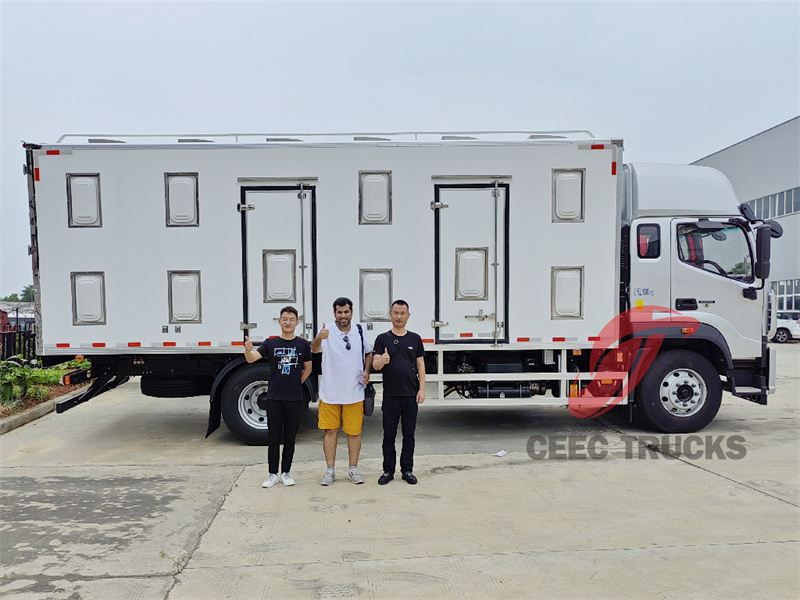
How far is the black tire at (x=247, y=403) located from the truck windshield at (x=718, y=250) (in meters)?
5.17

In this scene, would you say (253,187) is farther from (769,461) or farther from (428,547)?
(769,461)

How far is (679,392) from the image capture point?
294 inches

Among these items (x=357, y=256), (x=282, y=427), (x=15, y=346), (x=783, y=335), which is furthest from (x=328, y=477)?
(x=783, y=335)

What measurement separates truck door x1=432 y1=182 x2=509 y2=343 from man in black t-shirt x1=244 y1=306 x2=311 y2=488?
2079 millimetres

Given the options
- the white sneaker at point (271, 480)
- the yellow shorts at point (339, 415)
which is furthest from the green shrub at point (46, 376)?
the yellow shorts at point (339, 415)

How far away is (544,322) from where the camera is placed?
7.22 metres

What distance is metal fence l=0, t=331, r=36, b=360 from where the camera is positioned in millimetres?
9078

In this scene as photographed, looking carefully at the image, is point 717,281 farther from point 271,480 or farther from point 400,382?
point 271,480

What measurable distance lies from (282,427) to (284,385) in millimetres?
413

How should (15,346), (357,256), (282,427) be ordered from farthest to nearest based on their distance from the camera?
(15,346) < (357,256) < (282,427)

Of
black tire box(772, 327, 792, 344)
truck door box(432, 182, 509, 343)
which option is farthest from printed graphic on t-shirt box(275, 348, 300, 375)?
black tire box(772, 327, 792, 344)

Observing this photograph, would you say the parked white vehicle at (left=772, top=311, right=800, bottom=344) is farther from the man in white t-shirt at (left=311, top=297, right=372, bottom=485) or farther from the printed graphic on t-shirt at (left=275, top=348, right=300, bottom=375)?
the printed graphic on t-shirt at (left=275, top=348, right=300, bottom=375)

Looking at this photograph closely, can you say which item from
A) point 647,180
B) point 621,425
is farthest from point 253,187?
Result: point 621,425

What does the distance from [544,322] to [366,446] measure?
2531mm
